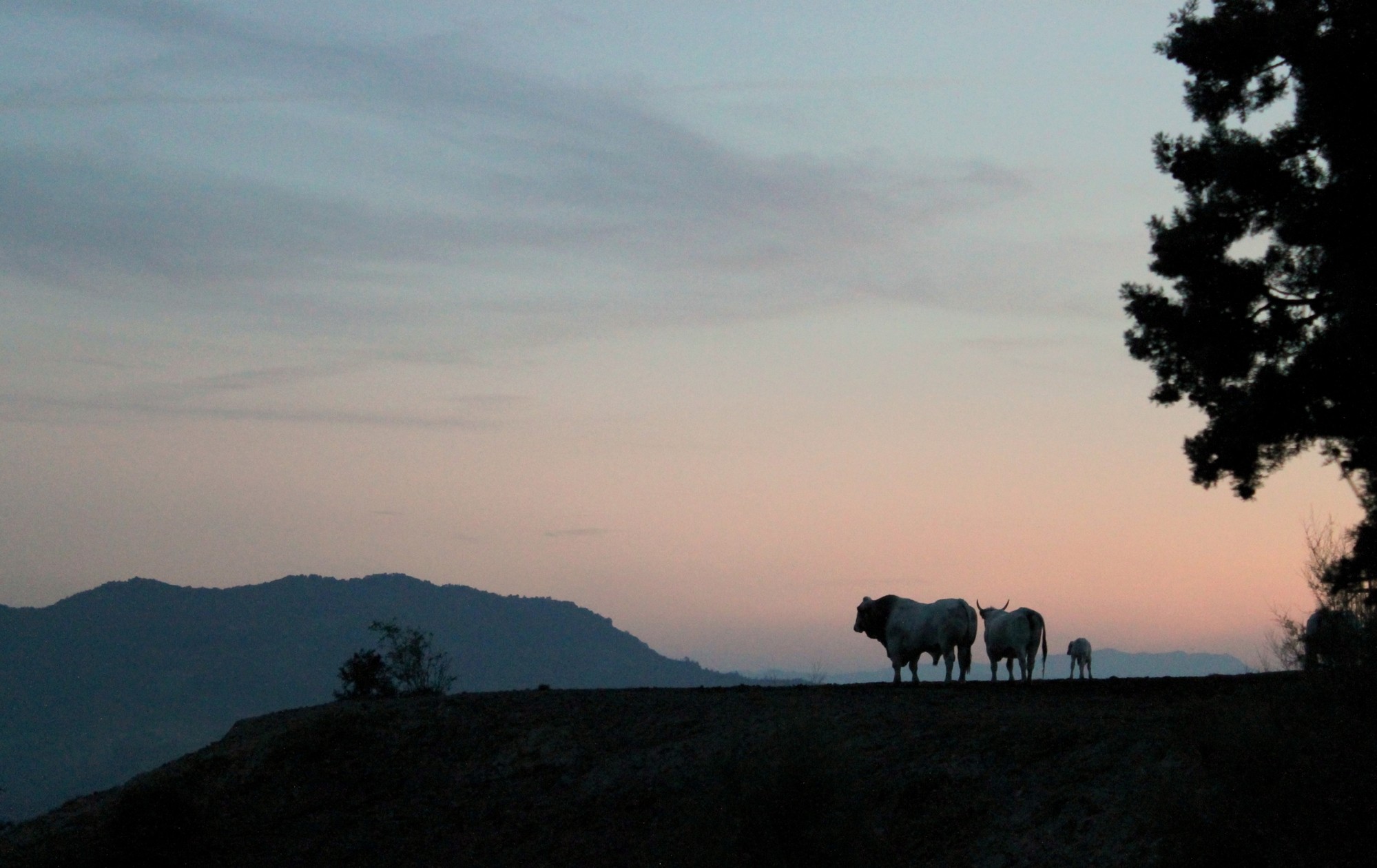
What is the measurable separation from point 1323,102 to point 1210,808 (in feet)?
45.6

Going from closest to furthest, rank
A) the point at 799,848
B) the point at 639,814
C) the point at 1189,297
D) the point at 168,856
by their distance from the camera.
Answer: the point at 799,848
the point at 639,814
the point at 168,856
the point at 1189,297

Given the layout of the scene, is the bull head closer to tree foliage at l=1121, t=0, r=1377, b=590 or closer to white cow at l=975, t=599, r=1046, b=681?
white cow at l=975, t=599, r=1046, b=681

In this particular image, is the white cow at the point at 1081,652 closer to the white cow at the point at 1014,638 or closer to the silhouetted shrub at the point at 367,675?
the white cow at the point at 1014,638

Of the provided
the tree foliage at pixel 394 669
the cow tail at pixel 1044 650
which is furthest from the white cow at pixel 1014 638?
the tree foliage at pixel 394 669

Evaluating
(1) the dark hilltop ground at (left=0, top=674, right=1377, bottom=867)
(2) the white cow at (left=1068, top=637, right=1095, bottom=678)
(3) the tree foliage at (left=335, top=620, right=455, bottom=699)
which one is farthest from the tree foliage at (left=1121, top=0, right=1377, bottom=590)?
(3) the tree foliage at (left=335, top=620, right=455, bottom=699)

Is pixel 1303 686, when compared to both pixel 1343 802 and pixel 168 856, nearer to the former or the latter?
pixel 1343 802

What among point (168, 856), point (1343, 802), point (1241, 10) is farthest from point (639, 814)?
point (1241, 10)

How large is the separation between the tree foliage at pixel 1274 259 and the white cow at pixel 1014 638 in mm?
6565

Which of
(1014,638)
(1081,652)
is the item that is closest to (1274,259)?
(1014,638)

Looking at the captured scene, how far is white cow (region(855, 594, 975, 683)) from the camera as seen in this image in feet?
99.3

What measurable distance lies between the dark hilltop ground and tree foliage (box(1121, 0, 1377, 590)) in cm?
449

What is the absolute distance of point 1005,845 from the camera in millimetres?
16922

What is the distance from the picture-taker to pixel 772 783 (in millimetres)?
17344

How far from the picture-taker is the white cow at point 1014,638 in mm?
31306
